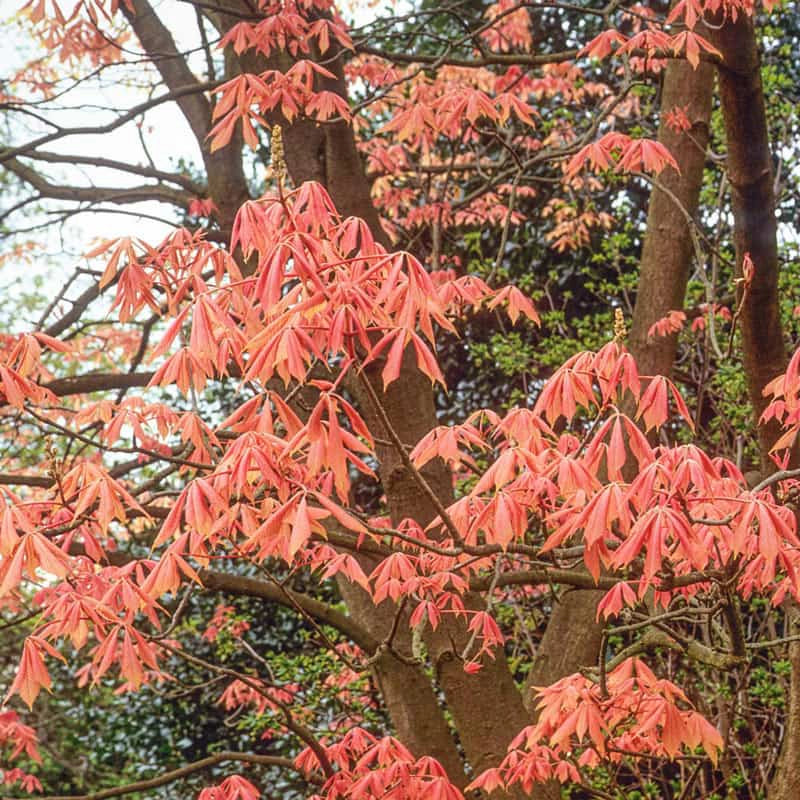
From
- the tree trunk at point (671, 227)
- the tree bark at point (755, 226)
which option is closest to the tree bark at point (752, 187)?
the tree bark at point (755, 226)

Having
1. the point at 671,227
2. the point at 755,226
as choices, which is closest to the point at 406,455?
the point at 755,226

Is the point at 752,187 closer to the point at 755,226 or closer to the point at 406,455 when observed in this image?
the point at 755,226

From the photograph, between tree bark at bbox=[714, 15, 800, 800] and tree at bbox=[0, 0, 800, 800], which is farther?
tree bark at bbox=[714, 15, 800, 800]

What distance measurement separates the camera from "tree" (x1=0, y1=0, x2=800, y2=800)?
6.00 feet

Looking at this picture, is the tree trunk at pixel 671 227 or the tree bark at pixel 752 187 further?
the tree trunk at pixel 671 227

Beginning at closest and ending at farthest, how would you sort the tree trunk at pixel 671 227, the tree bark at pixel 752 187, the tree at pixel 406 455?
the tree at pixel 406 455
the tree bark at pixel 752 187
the tree trunk at pixel 671 227

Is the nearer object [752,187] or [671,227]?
[752,187]

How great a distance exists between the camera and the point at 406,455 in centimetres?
178

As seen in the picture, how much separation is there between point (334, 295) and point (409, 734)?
7.77 ft

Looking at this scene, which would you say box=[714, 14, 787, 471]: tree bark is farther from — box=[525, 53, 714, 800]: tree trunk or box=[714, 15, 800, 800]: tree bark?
box=[525, 53, 714, 800]: tree trunk

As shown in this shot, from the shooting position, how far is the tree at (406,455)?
6.00 ft

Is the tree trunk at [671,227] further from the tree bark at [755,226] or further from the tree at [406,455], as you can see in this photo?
the tree bark at [755,226]

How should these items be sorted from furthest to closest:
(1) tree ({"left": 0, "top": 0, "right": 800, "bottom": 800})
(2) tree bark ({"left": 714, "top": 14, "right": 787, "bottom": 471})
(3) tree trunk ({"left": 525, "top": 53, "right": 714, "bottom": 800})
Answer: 1. (3) tree trunk ({"left": 525, "top": 53, "right": 714, "bottom": 800})
2. (2) tree bark ({"left": 714, "top": 14, "right": 787, "bottom": 471})
3. (1) tree ({"left": 0, "top": 0, "right": 800, "bottom": 800})

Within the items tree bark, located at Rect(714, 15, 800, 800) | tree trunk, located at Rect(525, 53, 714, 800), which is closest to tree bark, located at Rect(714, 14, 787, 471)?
tree bark, located at Rect(714, 15, 800, 800)
